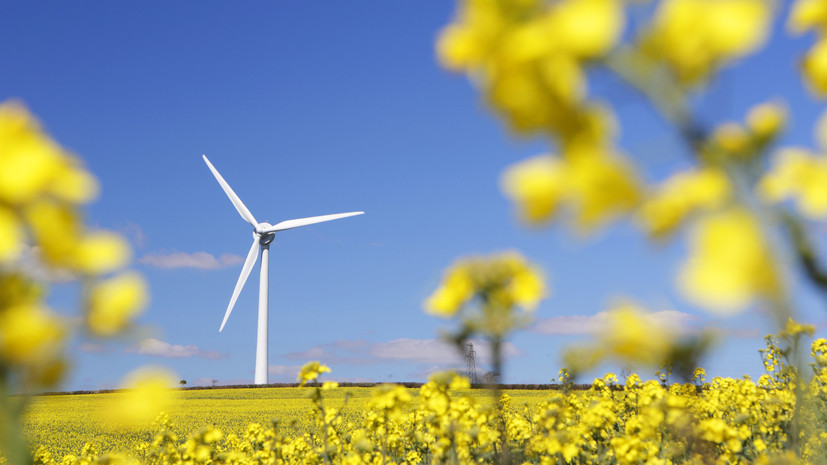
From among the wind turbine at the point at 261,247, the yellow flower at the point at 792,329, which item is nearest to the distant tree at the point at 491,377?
the yellow flower at the point at 792,329

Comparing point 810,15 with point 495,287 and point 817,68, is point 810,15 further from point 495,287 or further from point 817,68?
point 495,287

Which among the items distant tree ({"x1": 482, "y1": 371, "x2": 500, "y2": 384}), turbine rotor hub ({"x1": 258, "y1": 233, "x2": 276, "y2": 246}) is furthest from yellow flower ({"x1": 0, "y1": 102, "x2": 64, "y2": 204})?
turbine rotor hub ({"x1": 258, "y1": 233, "x2": 276, "y2": 246})

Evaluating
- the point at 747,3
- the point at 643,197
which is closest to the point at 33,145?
the point at 643,197

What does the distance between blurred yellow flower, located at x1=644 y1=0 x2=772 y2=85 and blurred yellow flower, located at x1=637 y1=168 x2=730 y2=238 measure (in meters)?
0.11

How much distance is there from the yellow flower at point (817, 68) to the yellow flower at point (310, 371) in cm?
479

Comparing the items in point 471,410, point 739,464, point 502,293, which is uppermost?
point 502,293

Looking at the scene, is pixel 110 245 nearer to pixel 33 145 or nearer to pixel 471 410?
pixel 33 145

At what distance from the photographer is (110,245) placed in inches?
38.9

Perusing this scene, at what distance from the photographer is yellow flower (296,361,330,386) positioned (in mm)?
5273

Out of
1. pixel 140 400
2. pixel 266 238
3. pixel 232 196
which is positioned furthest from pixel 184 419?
pixel 140 400

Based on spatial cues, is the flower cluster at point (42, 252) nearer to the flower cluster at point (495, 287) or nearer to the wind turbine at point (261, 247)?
the flower cluster at point (495, 287)

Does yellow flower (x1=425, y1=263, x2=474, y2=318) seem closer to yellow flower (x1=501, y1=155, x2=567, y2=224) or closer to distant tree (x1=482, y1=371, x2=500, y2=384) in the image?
distant tree (x1=482, y1=371, x2=500, y2=384)

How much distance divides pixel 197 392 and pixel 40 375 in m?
48.7

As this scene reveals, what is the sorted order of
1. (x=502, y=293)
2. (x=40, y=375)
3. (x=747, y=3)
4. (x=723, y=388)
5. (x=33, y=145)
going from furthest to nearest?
1. (x=723, y=388)
2. (x=502, y=293)
3. (x=40, y=375)
4. (x=33, y=145)
5. (x=747, y=3)
